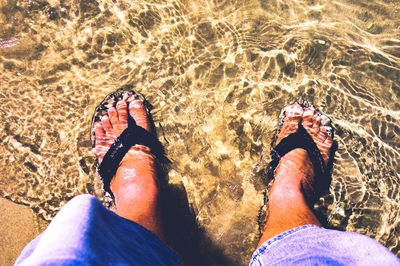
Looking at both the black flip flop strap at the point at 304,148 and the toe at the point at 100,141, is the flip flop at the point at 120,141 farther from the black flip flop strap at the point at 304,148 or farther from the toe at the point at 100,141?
the black flip flop strap at the point at 304,148

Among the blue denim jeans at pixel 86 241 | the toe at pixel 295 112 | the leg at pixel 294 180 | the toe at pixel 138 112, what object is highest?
the blue denim jeans at pixel 86 241

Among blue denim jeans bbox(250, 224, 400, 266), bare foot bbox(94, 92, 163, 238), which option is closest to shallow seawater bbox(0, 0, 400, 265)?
bare foot bbox(94, 92, 163, 238)

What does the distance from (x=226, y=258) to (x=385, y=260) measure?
1438 mm

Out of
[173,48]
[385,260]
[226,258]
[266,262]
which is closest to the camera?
[385,260]

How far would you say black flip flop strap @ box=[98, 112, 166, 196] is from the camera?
2.59m

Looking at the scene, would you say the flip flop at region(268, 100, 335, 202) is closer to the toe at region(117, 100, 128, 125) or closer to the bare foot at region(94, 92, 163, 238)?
the bare foot at region(94, 92, 163, 238)

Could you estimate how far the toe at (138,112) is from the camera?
108 inches

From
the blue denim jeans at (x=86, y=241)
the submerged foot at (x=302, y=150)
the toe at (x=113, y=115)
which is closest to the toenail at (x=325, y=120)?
the submerged foot at (x=302, y=150)

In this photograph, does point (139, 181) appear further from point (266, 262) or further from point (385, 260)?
point (385, 260)

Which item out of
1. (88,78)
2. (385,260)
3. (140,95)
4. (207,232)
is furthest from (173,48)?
(385,260)

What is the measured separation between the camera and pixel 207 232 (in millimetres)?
2480

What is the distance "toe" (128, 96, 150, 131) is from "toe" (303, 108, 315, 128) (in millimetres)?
1818

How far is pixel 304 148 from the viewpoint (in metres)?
2.72

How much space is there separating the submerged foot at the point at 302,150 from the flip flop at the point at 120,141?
1.34m
